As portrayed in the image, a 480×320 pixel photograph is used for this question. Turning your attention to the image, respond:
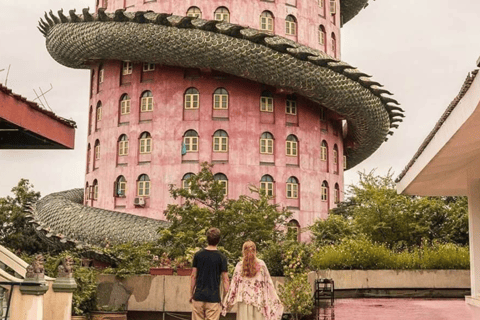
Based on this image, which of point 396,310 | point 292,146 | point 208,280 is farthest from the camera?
point 292,146

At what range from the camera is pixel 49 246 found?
122ft

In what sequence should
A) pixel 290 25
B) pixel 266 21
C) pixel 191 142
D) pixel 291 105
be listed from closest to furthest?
pixel 191 142 → pixel 291 105 → pixel 266 21 → pixel 290 25

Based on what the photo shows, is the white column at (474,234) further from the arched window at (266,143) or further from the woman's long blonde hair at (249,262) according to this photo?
the arched window at (266,143)

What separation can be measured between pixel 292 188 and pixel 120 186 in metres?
9.75

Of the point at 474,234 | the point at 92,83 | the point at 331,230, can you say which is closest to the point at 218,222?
the point at 331,230

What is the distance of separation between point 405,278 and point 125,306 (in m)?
13.7

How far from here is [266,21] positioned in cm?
4538

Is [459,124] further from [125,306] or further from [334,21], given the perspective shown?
[334,21]

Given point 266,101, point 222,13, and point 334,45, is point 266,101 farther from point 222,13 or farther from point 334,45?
point 334,45

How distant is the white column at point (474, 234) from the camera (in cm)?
1584

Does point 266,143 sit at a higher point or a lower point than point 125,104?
lower

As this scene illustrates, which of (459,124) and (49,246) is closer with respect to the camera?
(459,124)

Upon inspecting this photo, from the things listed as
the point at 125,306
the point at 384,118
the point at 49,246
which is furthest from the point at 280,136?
the point at 125,306

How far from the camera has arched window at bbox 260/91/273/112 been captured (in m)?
44.2
